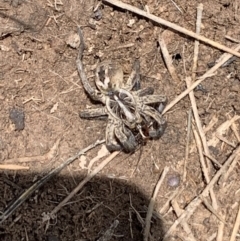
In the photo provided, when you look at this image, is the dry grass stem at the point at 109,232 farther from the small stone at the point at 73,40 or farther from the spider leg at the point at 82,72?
the small stone at the point at 73,40

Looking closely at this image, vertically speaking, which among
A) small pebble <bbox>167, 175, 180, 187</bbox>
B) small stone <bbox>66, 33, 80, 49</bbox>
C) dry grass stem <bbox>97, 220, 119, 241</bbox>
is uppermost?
small stone <bbox>66, 33, 80, 49</bbox>

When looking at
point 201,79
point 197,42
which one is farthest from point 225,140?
point 197,42

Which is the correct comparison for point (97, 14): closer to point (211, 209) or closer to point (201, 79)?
point (201, 79)

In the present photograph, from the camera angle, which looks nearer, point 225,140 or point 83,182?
point 83,182

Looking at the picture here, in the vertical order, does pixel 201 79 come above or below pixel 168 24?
below

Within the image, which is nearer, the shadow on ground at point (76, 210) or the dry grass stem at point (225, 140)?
the shadow on ground at point (76, 210)

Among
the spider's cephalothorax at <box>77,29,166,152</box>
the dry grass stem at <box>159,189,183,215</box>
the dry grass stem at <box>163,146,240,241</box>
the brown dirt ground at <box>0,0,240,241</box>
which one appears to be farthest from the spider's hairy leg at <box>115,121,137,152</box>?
the dry grass stem at <box>163,146,240,241</box>

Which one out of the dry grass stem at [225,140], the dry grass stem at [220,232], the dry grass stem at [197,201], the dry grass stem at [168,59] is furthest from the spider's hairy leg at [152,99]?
the dry grass stem at [220,232]

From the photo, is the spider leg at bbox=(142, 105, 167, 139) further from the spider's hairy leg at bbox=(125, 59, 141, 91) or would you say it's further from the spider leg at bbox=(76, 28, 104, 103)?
the spider leg at bbox=(76, 28, 104, 103)

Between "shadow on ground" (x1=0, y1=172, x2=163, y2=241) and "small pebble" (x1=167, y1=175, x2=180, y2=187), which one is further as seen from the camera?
"small pebble" (x1=167, y1=175, x2=180, y2=187)
